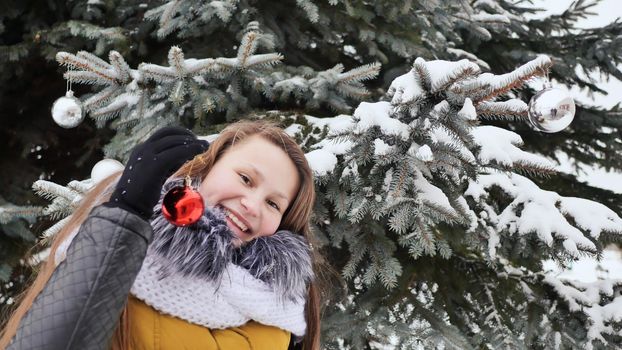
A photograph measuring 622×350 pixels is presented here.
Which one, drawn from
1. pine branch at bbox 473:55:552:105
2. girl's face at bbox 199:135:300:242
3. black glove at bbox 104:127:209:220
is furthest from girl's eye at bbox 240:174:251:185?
pine branch at bbox 473:55:552:105

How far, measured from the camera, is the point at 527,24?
15.4 feet

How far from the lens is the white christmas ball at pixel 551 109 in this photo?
1.82 metres

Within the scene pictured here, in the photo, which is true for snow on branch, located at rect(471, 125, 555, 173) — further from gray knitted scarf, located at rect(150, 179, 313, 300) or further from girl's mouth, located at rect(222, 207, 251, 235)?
girl's mouth, located at rect(222, 207, 251, 235)

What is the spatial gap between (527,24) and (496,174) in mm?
2631

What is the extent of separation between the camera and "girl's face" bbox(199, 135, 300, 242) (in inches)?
66.4

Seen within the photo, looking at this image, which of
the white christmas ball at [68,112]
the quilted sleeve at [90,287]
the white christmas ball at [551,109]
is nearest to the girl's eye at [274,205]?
the quilted sleeve at [90,287]

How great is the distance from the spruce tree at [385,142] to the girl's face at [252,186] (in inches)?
15.8

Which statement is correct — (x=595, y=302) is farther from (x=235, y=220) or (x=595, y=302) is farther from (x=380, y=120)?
(x=235, y=220)

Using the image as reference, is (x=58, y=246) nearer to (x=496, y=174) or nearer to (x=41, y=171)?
(x=496, y=174)

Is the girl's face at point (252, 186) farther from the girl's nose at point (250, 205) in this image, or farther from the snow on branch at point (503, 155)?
the snow on branch at point (503, 155)

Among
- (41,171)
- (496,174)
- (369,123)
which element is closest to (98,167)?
(369,123)

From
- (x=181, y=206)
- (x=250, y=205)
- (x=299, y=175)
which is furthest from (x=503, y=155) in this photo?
(x=181, y=206)

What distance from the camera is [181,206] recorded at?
128 cm

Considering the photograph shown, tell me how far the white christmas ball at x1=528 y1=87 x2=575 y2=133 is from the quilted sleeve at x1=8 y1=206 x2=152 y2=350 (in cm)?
128
